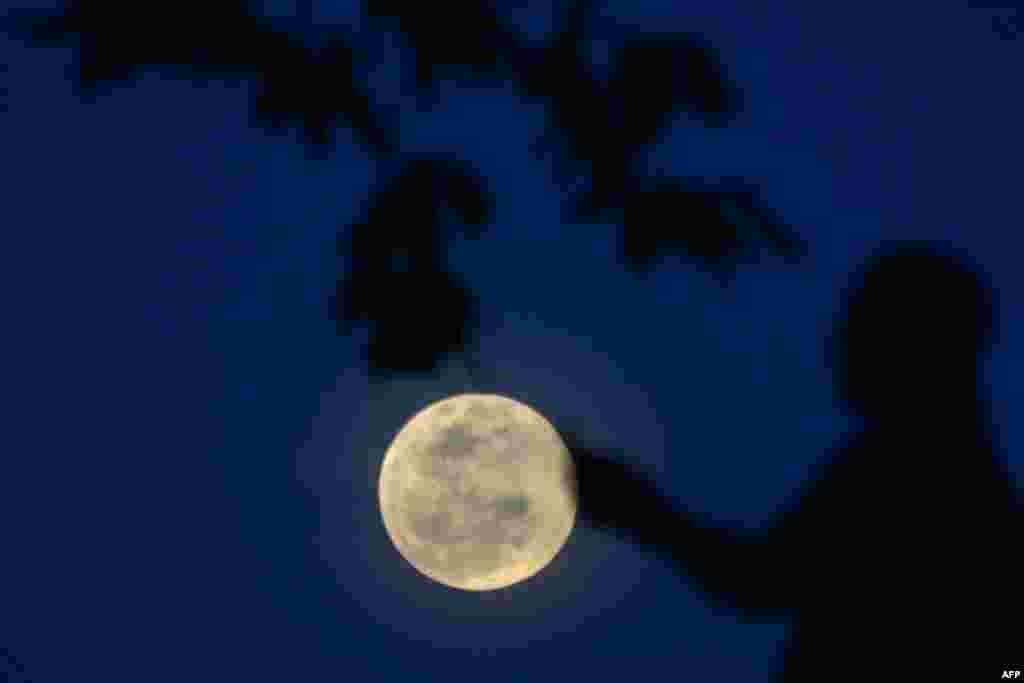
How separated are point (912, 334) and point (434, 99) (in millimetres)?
1912

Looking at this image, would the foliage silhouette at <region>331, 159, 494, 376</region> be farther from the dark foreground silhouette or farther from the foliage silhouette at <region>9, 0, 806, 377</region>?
the dark foreground silhouette

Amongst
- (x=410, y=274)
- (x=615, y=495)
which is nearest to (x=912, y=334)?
(x=615, y=495)

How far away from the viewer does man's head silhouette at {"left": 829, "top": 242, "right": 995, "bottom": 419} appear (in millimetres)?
2223

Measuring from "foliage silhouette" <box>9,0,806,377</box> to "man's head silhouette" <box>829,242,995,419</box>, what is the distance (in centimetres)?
36

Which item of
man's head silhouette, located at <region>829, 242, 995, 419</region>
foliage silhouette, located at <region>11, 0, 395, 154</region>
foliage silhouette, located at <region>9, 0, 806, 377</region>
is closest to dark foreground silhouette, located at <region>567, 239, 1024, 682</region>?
man's head silhouette, located at <region>829, 242, 995, 419</region>

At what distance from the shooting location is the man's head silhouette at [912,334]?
2223 mm

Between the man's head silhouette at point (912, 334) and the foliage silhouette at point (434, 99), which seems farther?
the man's head silhouette at point (912, 334)

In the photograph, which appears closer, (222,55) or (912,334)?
(222,55)

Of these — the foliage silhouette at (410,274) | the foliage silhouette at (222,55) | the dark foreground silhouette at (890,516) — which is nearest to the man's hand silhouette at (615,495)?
the dark foreground silhouette at (890,516)

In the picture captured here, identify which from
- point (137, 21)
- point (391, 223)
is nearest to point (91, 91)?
point (137, 21)

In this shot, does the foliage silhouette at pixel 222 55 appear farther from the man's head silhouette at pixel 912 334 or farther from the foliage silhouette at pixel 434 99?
the man's head silhouette at pixel 912 334

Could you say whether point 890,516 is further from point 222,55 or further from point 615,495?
point 222,55

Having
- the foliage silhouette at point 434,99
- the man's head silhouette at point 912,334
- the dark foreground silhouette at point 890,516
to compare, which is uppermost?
the foliage silhouette at point 434,99

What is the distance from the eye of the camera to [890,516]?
7.39 ft
